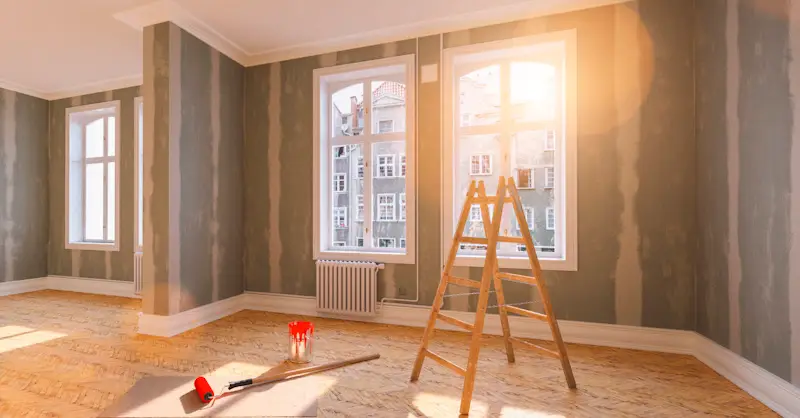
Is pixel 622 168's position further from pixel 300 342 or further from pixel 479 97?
pixel 300 342

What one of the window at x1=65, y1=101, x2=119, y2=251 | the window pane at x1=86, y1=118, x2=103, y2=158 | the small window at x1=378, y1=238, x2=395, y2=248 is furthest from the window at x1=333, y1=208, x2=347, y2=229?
the window pane at x1=86, y1=118, x2=103, y2=158

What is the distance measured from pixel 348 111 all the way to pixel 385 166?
87 cm

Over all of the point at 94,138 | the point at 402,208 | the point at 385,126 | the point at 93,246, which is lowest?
the point at 93,246

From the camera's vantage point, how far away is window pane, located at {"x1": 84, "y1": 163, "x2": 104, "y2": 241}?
219 inches

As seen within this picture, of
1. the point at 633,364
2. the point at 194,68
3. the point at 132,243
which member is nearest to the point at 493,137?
the point at 633,364

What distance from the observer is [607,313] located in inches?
123

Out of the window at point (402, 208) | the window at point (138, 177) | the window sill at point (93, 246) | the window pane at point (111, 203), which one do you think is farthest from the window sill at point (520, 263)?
the window pane at point (111, 203)

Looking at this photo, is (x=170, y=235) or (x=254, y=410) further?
(x=170, y=235)

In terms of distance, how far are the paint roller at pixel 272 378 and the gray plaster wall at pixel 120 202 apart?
401cm

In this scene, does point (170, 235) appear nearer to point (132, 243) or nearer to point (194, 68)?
point (194, 68)

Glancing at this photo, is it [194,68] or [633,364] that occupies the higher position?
[194,68]

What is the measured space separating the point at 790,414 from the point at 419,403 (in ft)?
6.51

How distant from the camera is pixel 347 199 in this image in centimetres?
422

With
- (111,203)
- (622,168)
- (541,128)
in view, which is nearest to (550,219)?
(622,168)
